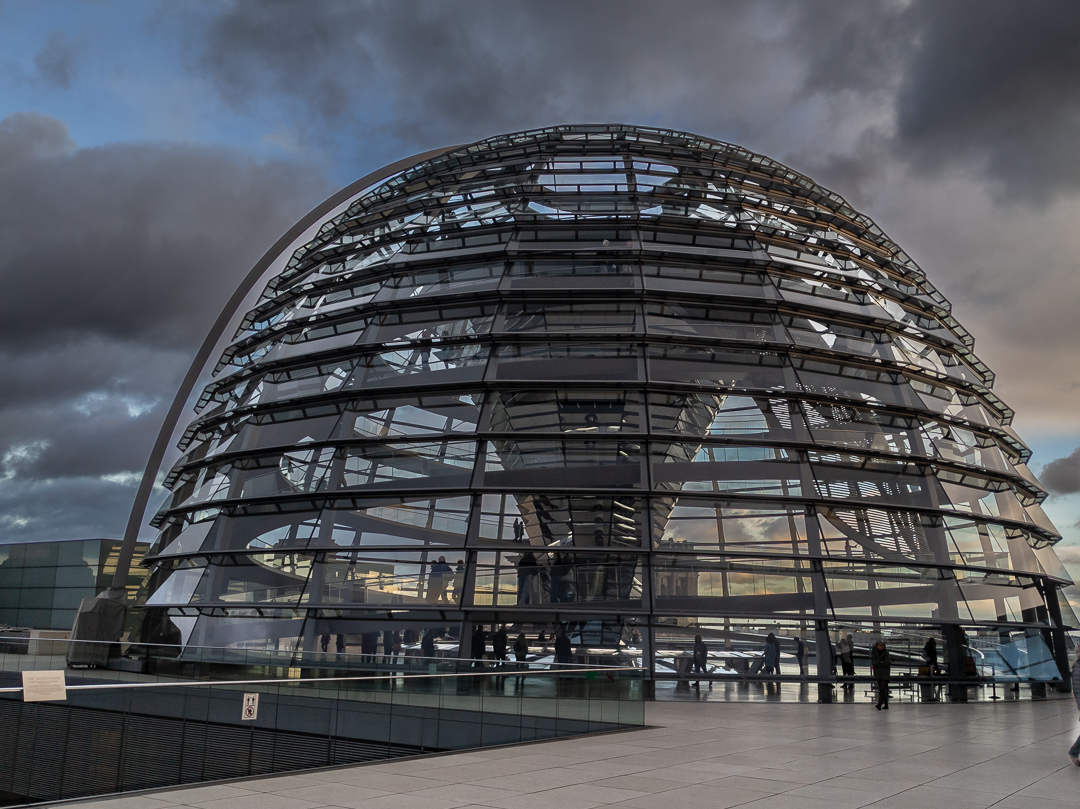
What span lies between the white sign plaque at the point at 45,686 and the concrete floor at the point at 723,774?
3.08 ft

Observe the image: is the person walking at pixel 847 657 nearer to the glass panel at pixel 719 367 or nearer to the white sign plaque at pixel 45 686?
the glass panel at pixel 719 367

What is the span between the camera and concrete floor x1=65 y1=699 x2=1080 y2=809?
7879 mm

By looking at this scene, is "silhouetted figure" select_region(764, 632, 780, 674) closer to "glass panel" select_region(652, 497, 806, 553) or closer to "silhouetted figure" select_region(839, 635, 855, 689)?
"silhouetted figure" select_region(839, 635, 855, 689)

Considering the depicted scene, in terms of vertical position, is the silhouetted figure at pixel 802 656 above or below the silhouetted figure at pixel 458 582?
below

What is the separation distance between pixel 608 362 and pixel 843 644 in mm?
7859

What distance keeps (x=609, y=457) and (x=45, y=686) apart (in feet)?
42.7

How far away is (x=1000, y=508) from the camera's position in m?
20.9

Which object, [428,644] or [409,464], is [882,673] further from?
[409,464]

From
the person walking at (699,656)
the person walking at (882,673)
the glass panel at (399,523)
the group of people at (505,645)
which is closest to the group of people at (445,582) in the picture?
the glass panel at (399,523)

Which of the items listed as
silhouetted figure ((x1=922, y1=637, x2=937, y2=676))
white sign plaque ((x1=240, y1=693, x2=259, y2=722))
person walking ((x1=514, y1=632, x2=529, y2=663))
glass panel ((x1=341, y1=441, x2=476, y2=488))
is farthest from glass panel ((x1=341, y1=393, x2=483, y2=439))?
silhouetted figure ((x1=922, y1=637, x2=937, y2=676))

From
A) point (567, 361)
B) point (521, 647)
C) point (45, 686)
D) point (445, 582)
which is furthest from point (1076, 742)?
point (567, 361)

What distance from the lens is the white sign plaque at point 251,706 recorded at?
939 centimetres

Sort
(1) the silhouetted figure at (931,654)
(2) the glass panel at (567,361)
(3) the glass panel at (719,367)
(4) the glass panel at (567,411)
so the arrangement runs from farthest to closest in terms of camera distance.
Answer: (3) the glass panel at (719,367) → (2) the glass panel at (567,361) → (4) the glass panel at (567,411) → (1) the silhouetted figure at (931,654)

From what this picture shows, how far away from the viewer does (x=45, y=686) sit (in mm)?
7336
